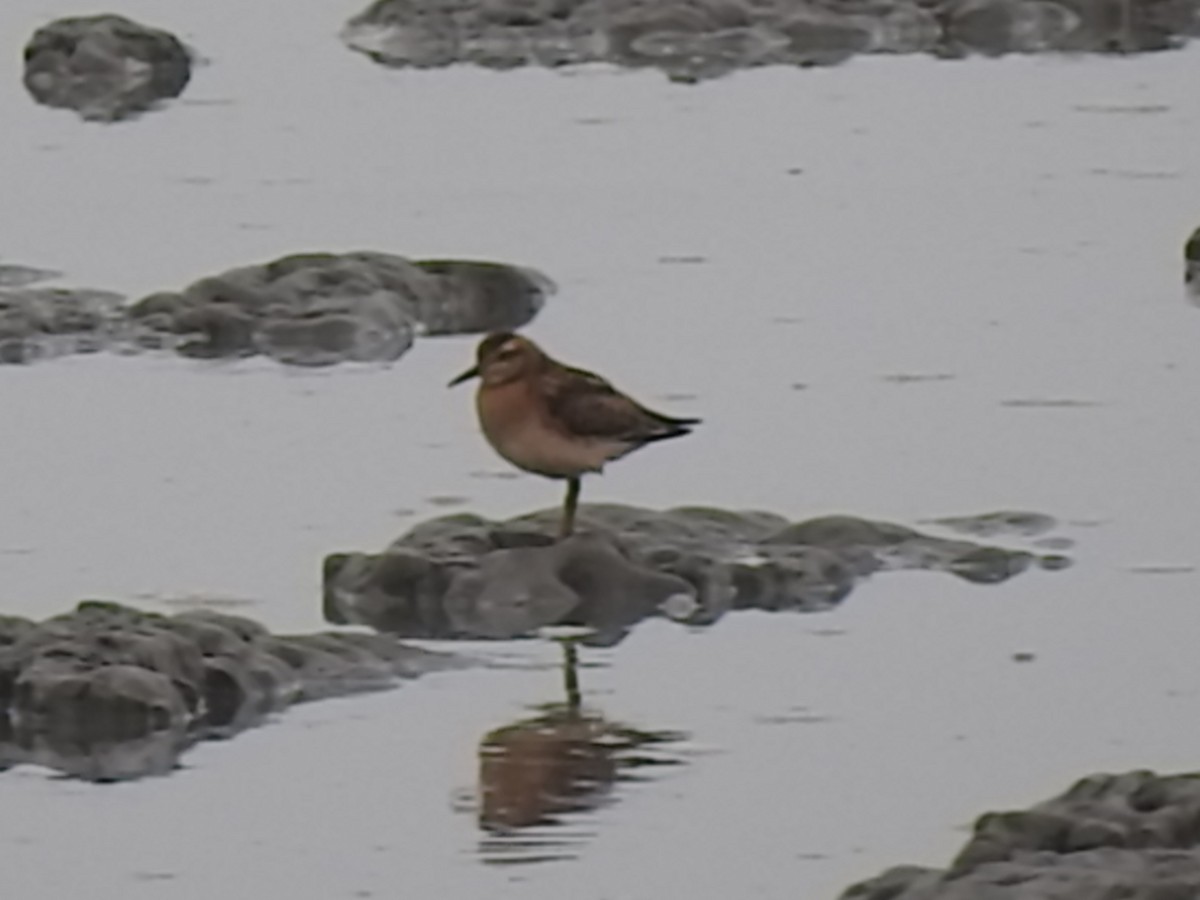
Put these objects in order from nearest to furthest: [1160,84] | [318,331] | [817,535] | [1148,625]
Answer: [1148,625], [817,535], [318,331], [1160,84]

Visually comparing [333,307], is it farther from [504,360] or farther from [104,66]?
[104,66]

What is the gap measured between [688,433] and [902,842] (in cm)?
296

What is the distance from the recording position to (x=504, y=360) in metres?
10.4

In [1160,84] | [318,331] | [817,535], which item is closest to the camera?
[817,535]

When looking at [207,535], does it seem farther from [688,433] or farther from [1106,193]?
[1106,193]

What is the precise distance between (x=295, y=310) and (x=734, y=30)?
6337 mm

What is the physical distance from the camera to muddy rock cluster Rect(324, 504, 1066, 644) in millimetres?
9945

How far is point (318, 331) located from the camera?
1322 cm

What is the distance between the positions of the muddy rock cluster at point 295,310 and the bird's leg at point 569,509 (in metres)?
2.73

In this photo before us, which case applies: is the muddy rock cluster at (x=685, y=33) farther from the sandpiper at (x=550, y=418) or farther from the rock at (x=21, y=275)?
the sandpiper at (x=550, y=418)

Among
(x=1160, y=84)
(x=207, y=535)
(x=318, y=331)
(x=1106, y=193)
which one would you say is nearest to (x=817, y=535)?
(x=207, y=535)

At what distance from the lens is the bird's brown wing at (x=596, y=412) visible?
10336mm

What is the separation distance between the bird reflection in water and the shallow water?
43 mm

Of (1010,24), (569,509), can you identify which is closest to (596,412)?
(569,509)
